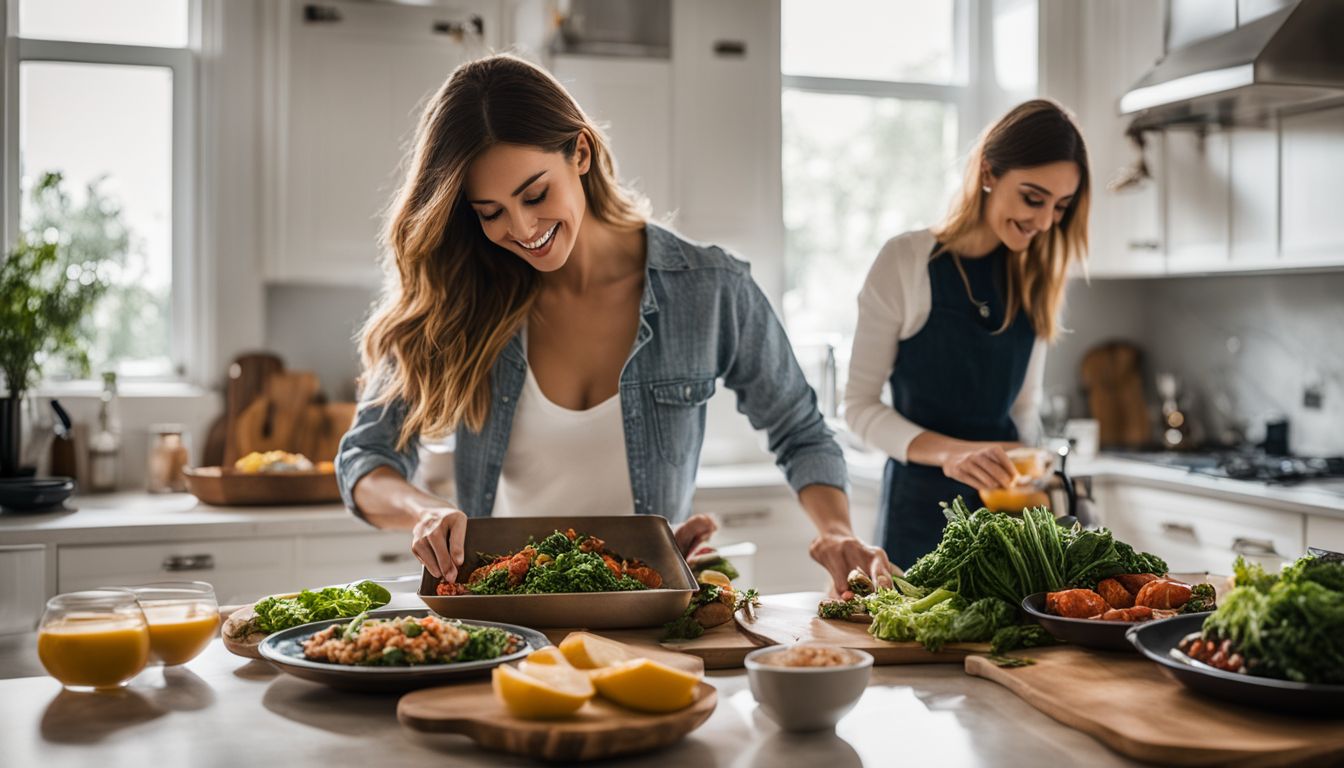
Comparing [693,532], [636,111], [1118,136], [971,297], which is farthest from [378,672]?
[1118,136]

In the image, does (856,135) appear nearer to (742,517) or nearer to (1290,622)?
(742,517)

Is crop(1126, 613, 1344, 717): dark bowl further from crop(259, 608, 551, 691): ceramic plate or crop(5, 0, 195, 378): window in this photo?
crop(5, 0, 195, 378): window

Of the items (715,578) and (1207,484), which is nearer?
(715,578)

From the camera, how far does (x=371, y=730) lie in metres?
1.23

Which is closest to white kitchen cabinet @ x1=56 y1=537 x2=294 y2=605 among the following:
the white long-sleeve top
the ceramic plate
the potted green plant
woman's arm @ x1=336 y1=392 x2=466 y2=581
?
the potted green plant

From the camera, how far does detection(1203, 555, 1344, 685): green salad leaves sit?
1176 millimetres

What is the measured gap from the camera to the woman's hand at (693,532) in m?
1.87

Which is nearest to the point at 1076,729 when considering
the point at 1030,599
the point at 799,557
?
the point at 1030,599

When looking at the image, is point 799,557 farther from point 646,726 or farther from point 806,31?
point 646,726

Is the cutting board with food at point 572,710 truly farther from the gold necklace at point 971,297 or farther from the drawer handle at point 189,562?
the drawer handle at point 189,562

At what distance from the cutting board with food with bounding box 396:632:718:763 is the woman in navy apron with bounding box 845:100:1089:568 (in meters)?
1.53

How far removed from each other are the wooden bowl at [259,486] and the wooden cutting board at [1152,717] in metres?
2.45

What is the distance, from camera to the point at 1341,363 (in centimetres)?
388

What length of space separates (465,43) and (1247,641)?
11.1 ft
